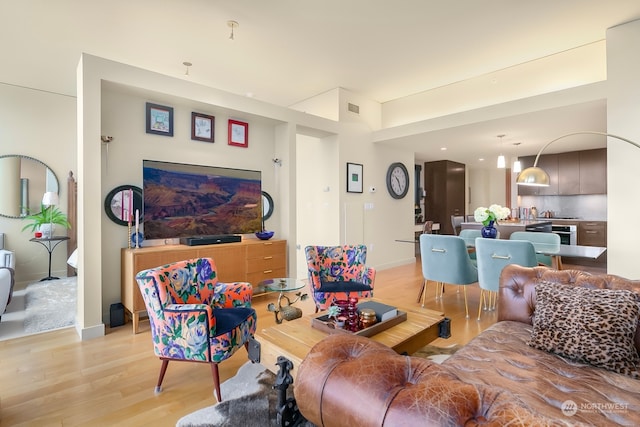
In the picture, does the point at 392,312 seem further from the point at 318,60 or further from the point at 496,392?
the point at 318,60

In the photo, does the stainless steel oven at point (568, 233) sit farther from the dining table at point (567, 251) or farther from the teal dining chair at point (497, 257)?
the teal dining chair at point (497, 257)

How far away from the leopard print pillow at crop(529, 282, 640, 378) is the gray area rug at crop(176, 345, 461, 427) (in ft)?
4.25

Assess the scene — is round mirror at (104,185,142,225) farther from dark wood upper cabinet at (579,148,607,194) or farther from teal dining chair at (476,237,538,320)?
dark wood upper cabinet at (579,148,607,194)

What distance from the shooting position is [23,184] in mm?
5078

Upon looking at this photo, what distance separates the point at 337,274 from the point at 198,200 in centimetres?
190

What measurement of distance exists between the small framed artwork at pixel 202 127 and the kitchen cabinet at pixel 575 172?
6.83 meters

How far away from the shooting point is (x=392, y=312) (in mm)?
2189

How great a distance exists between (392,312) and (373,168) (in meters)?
4.15

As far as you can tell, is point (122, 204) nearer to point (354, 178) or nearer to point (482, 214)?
point (354, 178)

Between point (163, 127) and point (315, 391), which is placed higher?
point (163, 127)

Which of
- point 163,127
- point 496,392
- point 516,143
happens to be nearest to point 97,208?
point 163,127

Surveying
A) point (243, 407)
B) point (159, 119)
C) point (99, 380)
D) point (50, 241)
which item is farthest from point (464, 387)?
point (50, 241)

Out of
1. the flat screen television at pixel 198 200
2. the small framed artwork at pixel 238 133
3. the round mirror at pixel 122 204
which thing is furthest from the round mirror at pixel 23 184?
the small framed artwork at pixel 238 133

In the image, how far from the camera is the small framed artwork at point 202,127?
3.99 metres
